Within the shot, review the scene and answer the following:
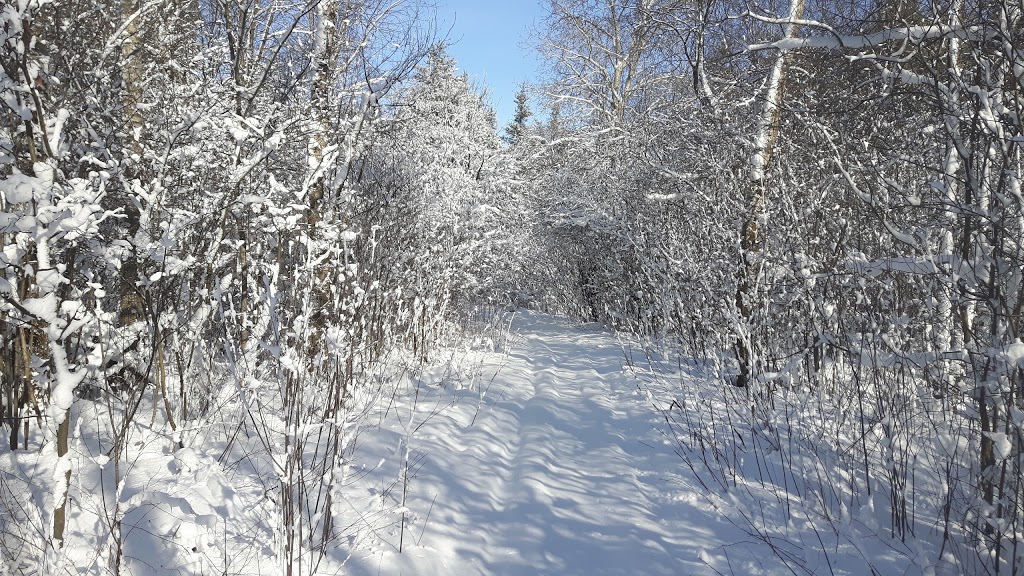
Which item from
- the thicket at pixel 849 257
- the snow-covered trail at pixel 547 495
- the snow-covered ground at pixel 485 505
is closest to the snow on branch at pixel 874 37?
the thicket at pixel 849 257

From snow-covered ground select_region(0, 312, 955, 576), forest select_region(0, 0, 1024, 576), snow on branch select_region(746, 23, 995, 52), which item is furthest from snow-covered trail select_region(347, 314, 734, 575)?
snow on branch select_region(746, 23, 995, 52)

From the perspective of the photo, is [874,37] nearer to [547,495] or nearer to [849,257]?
[849,257]

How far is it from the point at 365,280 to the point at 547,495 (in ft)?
8.70

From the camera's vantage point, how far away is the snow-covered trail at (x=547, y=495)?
8.91 ft

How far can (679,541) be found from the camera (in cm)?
283

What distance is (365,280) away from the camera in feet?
16.6

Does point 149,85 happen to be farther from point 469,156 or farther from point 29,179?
point 469,156

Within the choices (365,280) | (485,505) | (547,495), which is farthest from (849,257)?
(365,280)

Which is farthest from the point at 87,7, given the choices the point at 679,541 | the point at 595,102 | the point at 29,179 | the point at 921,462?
the point at 595,102

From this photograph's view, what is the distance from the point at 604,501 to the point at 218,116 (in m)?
3.58

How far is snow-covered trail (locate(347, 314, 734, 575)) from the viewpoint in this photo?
2.71 meters

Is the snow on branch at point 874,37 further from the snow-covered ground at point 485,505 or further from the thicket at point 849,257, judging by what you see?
the snow-covered ground at point 485,505

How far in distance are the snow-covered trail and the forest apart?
23 centimetres

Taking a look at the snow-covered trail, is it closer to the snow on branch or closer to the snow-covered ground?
the snow-covered ground
